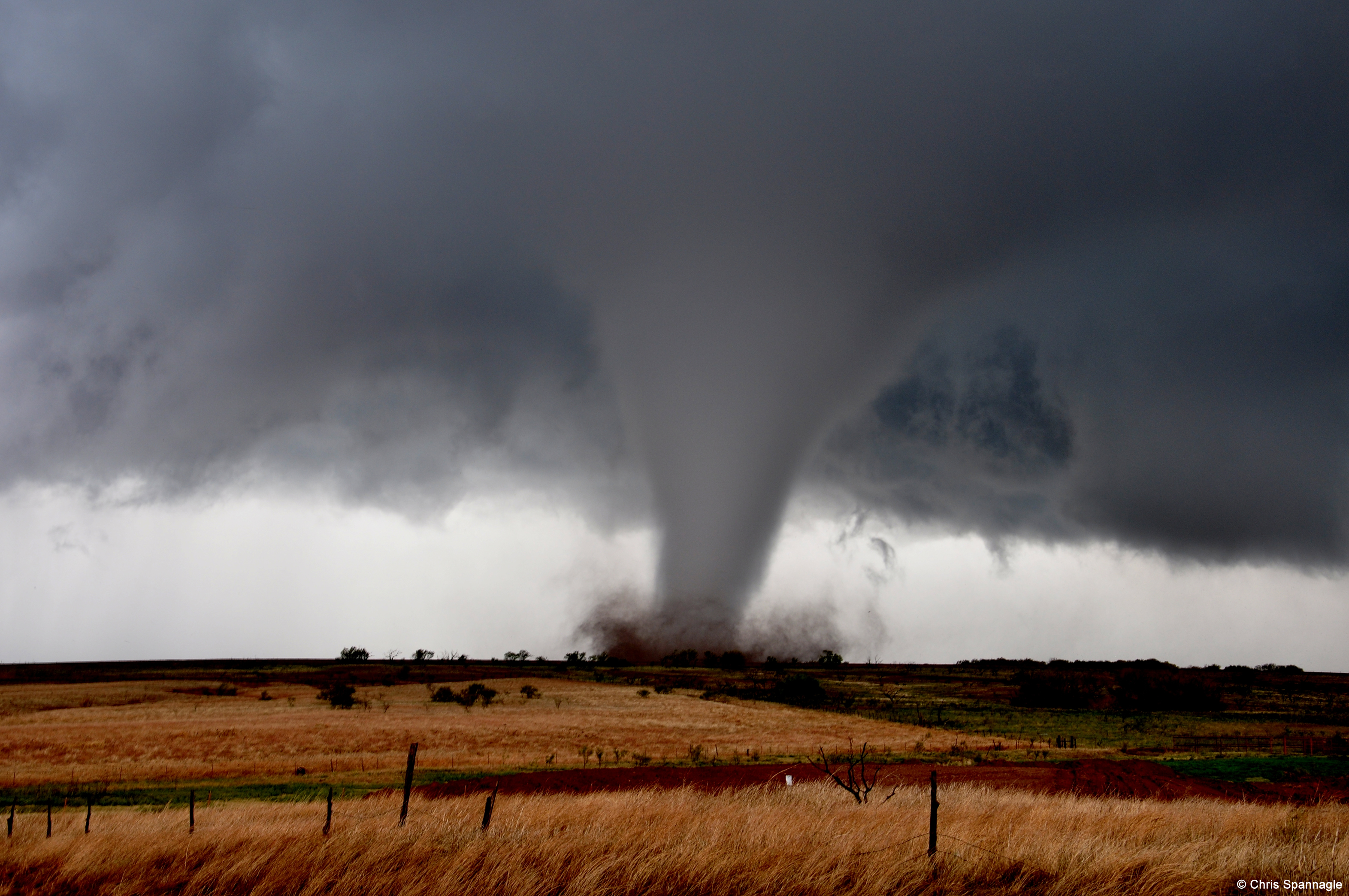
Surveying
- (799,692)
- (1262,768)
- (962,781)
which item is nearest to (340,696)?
(799,692)

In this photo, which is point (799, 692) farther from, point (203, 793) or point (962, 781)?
point (203, 793)

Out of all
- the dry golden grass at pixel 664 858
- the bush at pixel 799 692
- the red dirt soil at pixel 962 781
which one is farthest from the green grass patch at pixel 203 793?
the bush at pixel 799 692

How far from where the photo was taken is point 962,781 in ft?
105

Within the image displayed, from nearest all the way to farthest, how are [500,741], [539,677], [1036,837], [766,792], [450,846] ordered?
[450,846], [1036,837], [766,792], [500,741], [539,677]

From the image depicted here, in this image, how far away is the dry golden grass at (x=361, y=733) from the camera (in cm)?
4034

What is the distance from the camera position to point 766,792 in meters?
18.8

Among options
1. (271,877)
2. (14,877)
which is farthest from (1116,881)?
(14,877)

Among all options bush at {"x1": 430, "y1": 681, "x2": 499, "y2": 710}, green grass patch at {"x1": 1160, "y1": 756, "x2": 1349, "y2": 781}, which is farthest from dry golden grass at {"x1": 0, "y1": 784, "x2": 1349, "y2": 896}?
bush at {"x1": 430, "y1": 681, "x2": 499, "y2": 710}

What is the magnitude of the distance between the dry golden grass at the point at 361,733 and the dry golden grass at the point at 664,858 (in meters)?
25.8

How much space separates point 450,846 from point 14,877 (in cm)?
605

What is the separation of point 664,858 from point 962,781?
27328 millimetres

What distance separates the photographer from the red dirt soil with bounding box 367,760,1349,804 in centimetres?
2925

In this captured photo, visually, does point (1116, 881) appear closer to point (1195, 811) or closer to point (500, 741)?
point (1195, 811)

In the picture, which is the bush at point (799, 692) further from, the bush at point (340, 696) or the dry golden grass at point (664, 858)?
the dry golden grass at point (664, 858)
